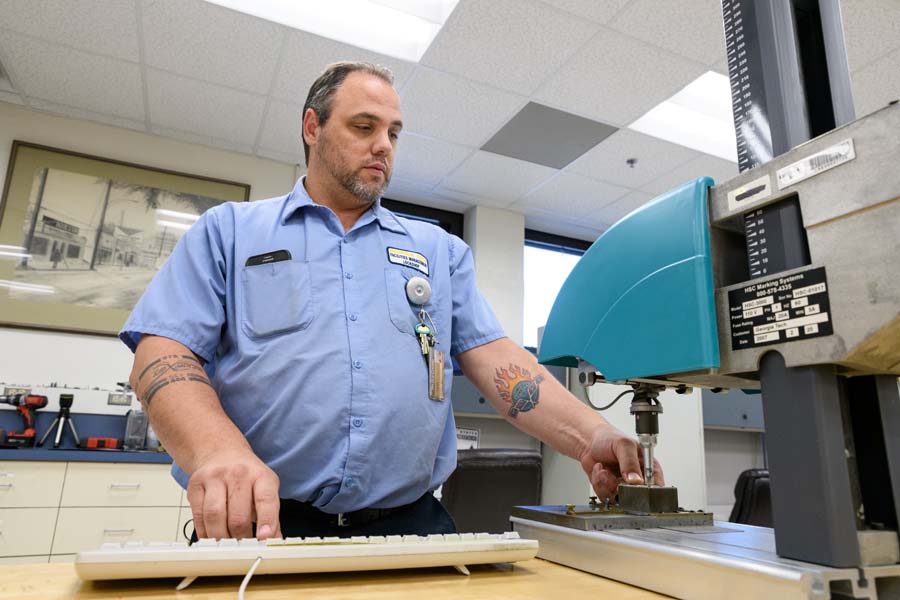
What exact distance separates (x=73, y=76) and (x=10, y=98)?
51 centimetres

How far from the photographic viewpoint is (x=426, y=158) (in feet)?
11.3

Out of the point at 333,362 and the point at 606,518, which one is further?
the point at 333,362

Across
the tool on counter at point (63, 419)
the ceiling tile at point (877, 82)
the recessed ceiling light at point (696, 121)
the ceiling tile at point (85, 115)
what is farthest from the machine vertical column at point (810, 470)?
the ceiling tile at point (85, 115)

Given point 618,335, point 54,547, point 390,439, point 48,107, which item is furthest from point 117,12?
point 618,335

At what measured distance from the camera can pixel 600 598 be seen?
50 centimetres

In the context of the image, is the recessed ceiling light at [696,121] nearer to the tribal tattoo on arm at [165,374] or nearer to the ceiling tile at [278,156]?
the ceiling tile at [278,156]

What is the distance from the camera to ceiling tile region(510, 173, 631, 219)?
3723 mm

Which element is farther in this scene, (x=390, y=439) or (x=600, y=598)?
(x=390, y=439)

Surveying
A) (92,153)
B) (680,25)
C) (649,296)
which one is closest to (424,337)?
(649,296)

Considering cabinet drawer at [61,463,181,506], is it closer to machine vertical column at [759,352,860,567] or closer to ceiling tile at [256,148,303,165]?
ceiling tile at [256,148,303,165]

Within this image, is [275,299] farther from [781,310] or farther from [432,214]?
[432,214]

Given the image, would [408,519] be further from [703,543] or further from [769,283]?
[769,283]

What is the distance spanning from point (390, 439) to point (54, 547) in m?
2.15

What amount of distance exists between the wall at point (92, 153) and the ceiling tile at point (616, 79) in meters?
1.75
